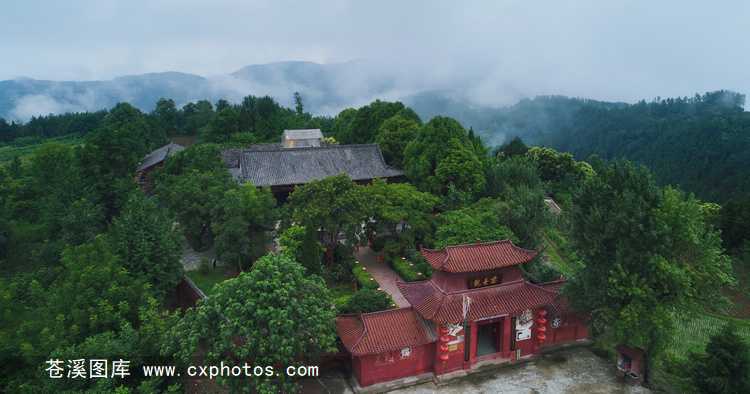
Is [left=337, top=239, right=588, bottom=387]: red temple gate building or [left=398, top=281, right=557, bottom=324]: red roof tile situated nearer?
[left=337, top=239, right=588, bottom=387]: red temple gate building

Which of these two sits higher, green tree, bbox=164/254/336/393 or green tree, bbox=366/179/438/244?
green tree, bbox=366/179/438/244

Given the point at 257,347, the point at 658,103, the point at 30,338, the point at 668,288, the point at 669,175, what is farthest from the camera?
the point at 658,103

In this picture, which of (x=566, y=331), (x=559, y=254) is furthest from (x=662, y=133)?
(x=566, y=331)

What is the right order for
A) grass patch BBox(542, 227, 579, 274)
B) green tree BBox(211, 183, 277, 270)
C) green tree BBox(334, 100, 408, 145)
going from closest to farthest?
green tree BBox(211, 183, 277, 270)
grass patch BBox(542, 227, 579, 274)
green tree BBox(334, 100, 408, 145)

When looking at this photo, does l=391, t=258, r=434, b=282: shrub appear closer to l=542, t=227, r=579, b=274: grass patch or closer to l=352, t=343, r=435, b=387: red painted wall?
l=352, t=343, r=435, b=387: red painted wall

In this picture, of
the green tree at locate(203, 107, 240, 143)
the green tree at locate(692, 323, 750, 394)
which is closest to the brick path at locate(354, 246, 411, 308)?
the green tree at locate(692, 323, 750, 394)

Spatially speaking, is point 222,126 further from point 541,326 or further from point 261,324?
point 541,326

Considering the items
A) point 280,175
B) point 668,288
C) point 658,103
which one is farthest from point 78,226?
point 658,103

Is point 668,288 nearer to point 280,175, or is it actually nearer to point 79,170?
point 280,175
